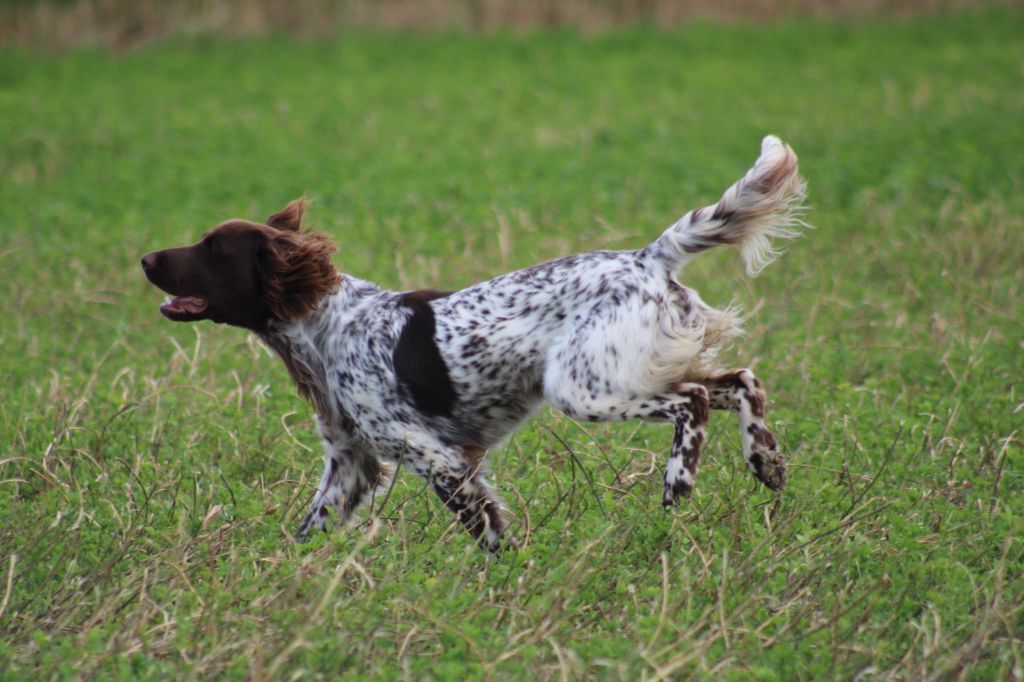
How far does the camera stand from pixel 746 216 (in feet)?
15.3

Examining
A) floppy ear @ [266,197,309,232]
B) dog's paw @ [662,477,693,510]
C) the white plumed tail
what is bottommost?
dog's paw @ [662,477,693,510]

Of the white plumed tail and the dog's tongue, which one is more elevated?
the white plumed tail

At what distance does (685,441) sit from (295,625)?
1.52 m

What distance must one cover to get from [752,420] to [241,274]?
194cm

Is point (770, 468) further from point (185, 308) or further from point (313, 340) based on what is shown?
point (185, 308)

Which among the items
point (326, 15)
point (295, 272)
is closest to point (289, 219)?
point (295, 272)

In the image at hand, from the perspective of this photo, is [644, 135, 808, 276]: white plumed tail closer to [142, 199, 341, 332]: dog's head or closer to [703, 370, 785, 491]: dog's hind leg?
[703, 370, 785, 491]: dog's hind leg

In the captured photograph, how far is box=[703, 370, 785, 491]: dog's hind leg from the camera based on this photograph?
4645 mm

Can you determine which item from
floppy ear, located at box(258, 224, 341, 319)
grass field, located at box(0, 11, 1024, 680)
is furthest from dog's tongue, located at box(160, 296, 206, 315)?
grass field, located at box(0, 11, 1024, 680)

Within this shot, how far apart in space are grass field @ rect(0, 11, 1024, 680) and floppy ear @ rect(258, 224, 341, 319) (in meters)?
0.68

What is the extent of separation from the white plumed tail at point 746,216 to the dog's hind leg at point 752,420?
16.5 inches

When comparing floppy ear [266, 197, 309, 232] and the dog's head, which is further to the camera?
floppy ear [266, 197, 309, 232]

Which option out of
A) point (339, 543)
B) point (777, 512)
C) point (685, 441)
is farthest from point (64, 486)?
point (777, 512)

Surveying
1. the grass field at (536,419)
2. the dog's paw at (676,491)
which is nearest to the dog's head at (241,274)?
the grass field at (536,419)
